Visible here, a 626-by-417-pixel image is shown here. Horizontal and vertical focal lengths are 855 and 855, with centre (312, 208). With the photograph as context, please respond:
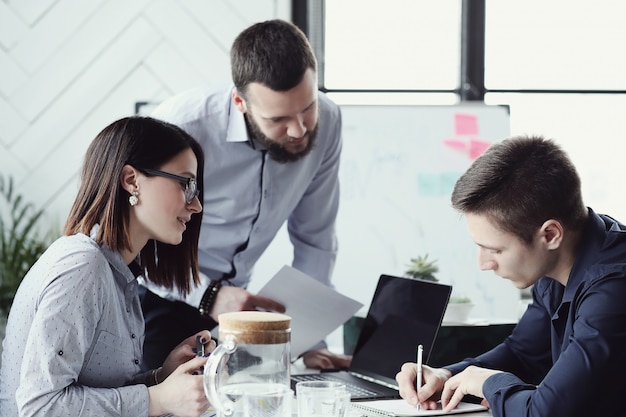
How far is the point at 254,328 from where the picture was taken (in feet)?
4.01

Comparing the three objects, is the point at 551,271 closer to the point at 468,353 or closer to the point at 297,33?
the point at 468,353

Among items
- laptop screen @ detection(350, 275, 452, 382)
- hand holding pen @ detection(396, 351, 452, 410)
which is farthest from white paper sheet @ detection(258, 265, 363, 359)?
hand holding pen @ detection(396, 351, 452, 410)

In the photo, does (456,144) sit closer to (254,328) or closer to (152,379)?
(152,379)

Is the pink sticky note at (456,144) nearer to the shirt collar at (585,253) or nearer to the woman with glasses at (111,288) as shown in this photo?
the woman with glasses at (111,288)

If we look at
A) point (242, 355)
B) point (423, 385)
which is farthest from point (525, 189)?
point (242, 355)

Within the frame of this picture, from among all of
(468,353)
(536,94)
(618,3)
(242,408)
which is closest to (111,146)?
(242,408)

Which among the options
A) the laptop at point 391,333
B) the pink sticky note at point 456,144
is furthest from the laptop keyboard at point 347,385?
the pink sticky note at point 456,144

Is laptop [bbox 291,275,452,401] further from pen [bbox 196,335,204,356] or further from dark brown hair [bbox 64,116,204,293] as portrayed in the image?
dark brown hair [bbox 64,116,204,293]

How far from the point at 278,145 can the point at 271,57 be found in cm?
23

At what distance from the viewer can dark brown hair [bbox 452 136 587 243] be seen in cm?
158

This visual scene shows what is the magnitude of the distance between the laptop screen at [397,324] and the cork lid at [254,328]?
0.71 meters

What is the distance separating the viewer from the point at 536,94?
4.05 metres

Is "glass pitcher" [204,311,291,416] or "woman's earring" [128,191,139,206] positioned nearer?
"glass pitcher" [204,311,291,416]

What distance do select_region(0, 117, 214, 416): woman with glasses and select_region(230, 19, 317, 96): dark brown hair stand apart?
34 centimetres
